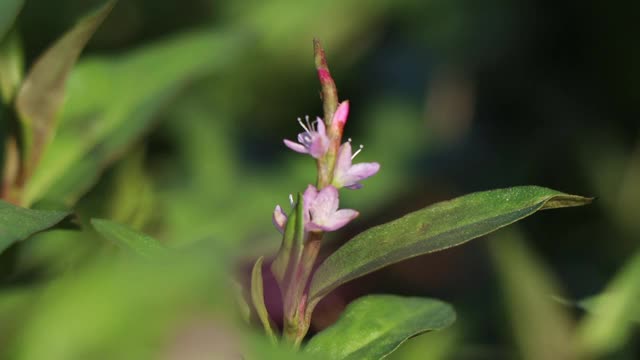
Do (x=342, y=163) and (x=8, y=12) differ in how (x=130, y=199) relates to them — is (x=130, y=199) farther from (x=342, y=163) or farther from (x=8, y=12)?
(x=342, y=163)

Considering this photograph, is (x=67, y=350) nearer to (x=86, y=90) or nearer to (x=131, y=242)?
(x=131, y=242)

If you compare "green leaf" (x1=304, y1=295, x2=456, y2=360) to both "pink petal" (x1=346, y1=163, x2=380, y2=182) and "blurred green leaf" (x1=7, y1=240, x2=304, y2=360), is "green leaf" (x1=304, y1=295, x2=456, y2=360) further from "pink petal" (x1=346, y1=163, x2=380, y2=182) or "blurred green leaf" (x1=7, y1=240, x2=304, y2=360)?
"blurred green leaf" (x1=7, y1=240, x2=304, y2=360)

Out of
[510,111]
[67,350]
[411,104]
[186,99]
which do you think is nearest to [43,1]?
[186,99]

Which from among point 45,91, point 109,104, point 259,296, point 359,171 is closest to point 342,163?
point 359,171

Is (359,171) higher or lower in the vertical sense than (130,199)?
higher

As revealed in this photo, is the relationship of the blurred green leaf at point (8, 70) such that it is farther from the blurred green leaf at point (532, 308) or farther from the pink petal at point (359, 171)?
the blurred green leaf at point (532, 308)

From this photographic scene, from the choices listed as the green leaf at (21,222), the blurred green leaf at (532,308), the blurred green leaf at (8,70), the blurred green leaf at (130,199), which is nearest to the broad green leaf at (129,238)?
the green leaf at (21,222)

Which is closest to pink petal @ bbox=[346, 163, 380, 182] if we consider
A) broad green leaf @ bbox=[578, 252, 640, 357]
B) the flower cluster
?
the flower cluster
